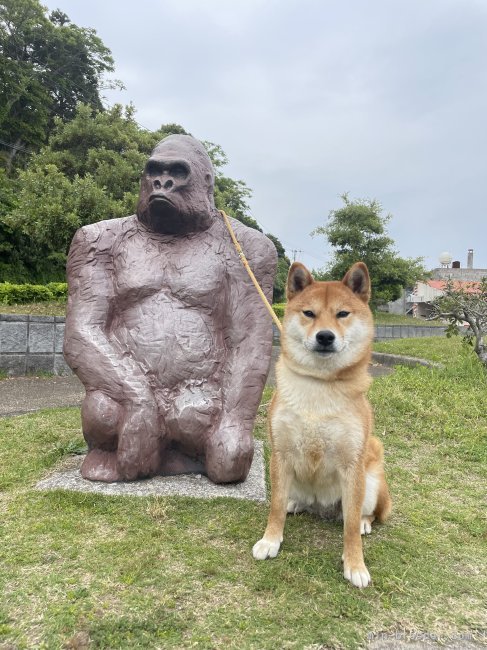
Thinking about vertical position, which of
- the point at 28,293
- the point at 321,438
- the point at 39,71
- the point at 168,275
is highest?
the point at 39,71

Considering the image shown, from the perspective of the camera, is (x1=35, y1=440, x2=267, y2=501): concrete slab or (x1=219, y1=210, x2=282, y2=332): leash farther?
(x1=219, y1=210, x2=282, y2=332): leash

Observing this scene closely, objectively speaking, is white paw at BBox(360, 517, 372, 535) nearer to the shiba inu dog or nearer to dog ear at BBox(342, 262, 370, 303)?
the shiba inu dog

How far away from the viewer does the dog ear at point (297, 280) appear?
2432 mm

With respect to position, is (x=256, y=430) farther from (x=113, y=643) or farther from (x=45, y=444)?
(x=113, y=643)

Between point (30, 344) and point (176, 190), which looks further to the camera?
point (30, 344)

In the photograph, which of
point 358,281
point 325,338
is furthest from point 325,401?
point 358,281

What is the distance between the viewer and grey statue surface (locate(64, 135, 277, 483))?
3.29 meters

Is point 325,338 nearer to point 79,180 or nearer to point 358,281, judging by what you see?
point 358,281

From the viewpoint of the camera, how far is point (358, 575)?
2.23m

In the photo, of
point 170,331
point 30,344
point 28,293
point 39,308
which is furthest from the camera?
point 28,293

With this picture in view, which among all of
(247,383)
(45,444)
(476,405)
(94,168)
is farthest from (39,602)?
(94,168)

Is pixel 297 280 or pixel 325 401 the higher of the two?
pixel 297 280

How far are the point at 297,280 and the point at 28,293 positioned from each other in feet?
29.6

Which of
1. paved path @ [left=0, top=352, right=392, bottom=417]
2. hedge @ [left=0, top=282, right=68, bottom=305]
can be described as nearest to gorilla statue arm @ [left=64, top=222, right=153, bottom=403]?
paved path @ [left=0, top=352, right=392, bottom=417]
